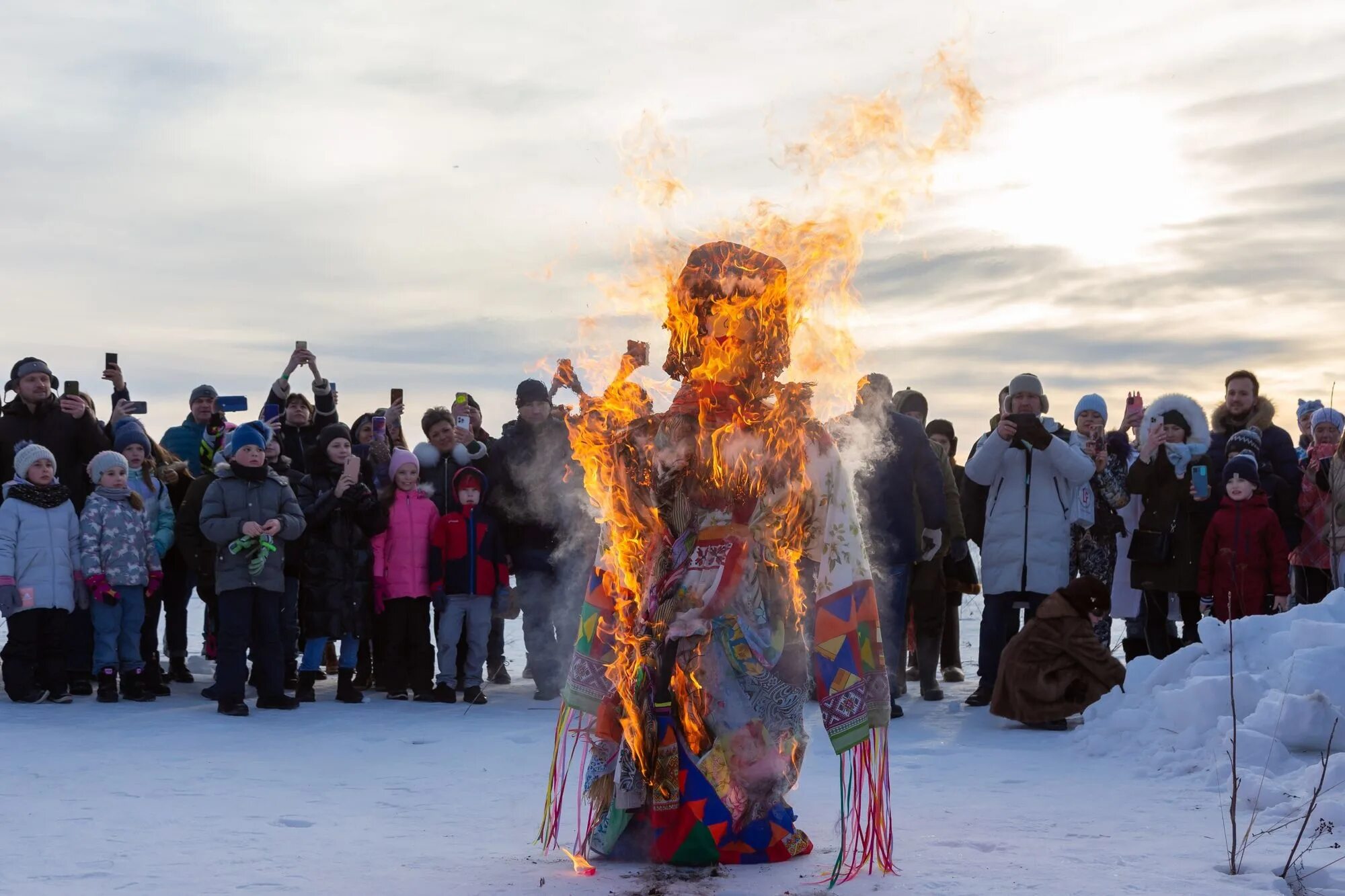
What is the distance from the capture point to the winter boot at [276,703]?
9.74 metres

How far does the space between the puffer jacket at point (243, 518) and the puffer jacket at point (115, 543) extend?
0.54 metres

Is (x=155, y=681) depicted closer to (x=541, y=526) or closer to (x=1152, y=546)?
(x=541, y=526)

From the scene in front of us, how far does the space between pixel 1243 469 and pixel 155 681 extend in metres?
8.02

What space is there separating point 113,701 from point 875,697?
6.74 m

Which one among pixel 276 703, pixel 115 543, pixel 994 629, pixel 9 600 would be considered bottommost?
pixel 276 703

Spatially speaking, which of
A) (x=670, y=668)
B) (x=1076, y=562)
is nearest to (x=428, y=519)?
(x=1076, y=562)

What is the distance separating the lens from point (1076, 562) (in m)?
10.6

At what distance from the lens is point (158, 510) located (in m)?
10.5

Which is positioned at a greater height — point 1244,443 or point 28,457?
point 1244,443

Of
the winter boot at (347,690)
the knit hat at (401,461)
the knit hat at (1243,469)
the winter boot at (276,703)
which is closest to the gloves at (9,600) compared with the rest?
the winter boot at (276,703)

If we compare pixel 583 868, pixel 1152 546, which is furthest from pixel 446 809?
pixel 1152 546

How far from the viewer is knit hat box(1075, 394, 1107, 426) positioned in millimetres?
10891

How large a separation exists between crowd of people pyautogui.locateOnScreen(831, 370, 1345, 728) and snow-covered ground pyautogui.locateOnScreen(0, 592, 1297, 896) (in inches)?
25.3

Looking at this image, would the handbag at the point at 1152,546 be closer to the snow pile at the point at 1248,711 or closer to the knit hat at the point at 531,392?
the snow pile at the point at 1248,711
